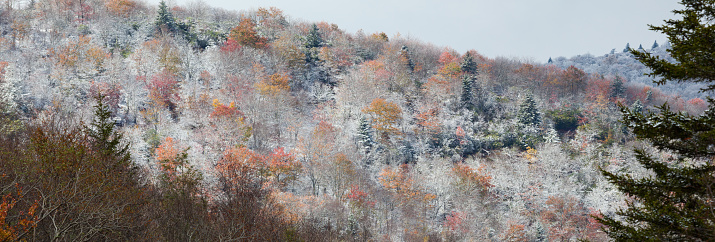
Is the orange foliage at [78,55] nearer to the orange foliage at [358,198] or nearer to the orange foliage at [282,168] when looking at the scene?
the orange foliage at [282,168]

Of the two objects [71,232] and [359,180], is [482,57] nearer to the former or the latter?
[359,180]

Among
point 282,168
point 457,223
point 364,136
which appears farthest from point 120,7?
point 457,223

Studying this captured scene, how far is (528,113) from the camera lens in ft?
173

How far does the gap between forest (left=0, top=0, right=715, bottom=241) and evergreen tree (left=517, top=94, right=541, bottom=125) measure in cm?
32

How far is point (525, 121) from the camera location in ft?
172

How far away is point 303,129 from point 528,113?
1371 inches

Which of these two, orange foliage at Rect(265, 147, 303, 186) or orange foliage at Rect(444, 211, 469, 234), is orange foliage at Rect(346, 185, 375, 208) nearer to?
orange foliage at Rect(265, 147, 303, 186)

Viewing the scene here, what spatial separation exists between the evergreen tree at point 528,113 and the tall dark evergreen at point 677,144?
50723mm

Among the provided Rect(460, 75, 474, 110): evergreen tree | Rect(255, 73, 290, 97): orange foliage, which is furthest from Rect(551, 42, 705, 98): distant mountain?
Rect(255, 73, 290, 97): orange foliage

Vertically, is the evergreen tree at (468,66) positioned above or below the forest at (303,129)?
above

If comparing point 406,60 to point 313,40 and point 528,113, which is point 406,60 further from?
point 528,113

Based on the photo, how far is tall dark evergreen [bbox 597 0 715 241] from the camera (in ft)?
17.4

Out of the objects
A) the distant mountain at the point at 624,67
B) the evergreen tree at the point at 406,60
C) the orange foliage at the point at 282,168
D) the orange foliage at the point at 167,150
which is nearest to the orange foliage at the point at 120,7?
the orange foliage at the point at 167,150

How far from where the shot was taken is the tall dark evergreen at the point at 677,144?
5.31 metres
